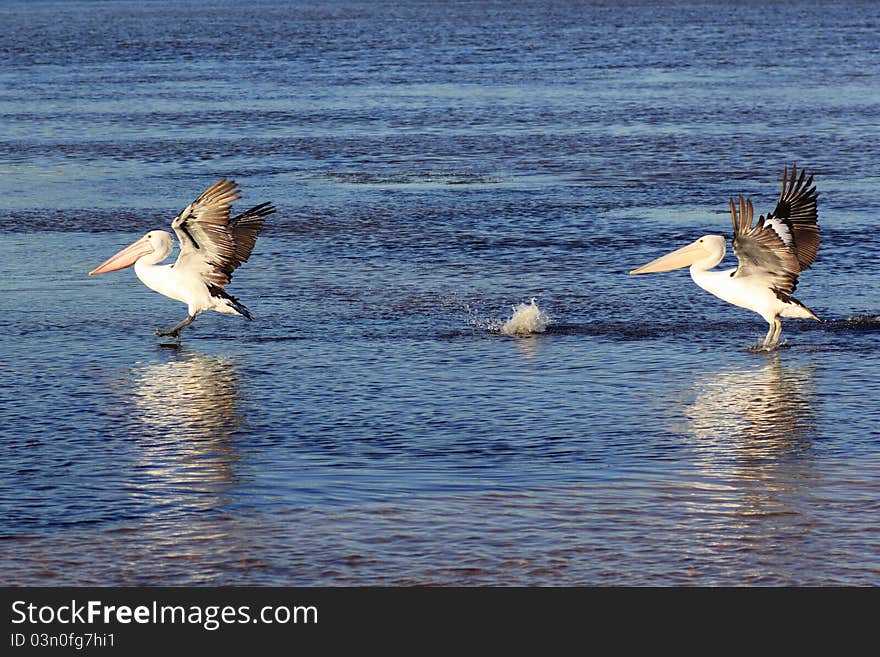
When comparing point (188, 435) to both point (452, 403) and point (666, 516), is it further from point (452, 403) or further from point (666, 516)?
point (666, 516)

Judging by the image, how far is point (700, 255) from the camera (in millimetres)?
11336

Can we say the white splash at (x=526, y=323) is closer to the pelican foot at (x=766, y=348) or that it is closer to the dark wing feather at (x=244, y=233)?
the pelican foot at (x=766, y=348)

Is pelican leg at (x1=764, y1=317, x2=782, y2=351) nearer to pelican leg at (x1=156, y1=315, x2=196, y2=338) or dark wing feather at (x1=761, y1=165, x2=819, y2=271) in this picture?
dark wing feather at (x1=761, y1=165, x2=819, y2=271)

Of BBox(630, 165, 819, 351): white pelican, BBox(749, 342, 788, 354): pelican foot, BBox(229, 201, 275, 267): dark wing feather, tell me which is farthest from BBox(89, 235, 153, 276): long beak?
BBox(749, 342, 788, 354): pelican foot

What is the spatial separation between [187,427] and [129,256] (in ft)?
10.4

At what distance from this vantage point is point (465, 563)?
6.71 metres

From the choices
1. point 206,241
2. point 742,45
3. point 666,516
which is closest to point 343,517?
point 666,516

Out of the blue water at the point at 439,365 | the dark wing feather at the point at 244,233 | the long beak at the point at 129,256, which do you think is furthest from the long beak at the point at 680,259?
the long beak at the point at 129,256

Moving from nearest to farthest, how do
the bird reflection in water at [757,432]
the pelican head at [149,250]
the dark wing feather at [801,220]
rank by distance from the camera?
1. the bird reflection in water at [757,432]
2. the dark wing feather at [801,220]
3. the pelican head at [149,250]

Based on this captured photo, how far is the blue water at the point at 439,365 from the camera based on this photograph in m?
6.96

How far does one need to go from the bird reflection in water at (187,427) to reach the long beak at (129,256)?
1.17 m

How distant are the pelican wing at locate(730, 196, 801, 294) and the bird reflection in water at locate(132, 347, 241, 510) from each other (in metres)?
3.26

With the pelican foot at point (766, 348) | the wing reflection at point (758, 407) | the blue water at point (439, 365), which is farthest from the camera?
the pelican foot at point (766, 348)

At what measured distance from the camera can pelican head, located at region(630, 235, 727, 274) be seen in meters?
11.3
